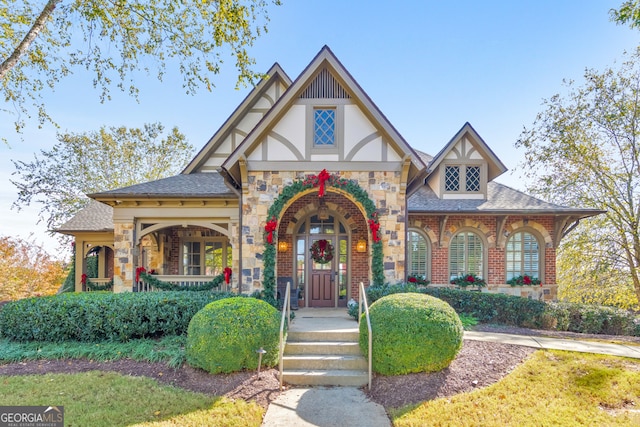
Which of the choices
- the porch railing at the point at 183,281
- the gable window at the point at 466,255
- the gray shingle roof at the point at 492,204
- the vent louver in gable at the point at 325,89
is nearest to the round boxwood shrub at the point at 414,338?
the vent louver in gable at the point at 325,89

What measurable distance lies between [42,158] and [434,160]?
24.2 m

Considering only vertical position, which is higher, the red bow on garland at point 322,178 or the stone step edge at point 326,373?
the red bow on garland at point 322,178

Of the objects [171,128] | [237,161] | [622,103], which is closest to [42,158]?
[171,128]

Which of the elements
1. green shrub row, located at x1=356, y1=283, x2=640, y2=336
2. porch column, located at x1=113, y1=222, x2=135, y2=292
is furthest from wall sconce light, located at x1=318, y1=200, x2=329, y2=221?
porch column, located at x1=113, y1=222, x2=135, y2=292

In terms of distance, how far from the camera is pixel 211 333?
5.34 meters

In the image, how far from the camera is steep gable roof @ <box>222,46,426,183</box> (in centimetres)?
846

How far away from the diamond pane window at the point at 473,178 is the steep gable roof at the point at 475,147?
0.50 m

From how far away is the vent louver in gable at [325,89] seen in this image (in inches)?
346

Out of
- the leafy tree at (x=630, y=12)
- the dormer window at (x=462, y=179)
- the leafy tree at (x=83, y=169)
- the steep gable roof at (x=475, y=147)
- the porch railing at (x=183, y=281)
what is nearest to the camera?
the leafy tree at (x=630, y=12)

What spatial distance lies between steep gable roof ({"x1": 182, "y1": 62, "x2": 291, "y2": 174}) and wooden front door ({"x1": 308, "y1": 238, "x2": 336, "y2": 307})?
4.99 m

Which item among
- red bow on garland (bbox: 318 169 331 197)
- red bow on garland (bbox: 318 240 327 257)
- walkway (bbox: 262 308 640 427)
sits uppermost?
red bow on garland (bbox: 318 169 331 197)

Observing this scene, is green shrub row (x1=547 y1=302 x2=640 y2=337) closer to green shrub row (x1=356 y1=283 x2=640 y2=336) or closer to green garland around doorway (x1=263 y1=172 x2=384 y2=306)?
green shrub row (x1=356 y1=283 x2=640 y2=336)

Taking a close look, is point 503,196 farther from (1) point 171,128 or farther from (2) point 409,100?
(1) point 171,128

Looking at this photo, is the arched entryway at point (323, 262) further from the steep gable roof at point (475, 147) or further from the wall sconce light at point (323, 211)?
the steep gable roof at point (475, 147)
